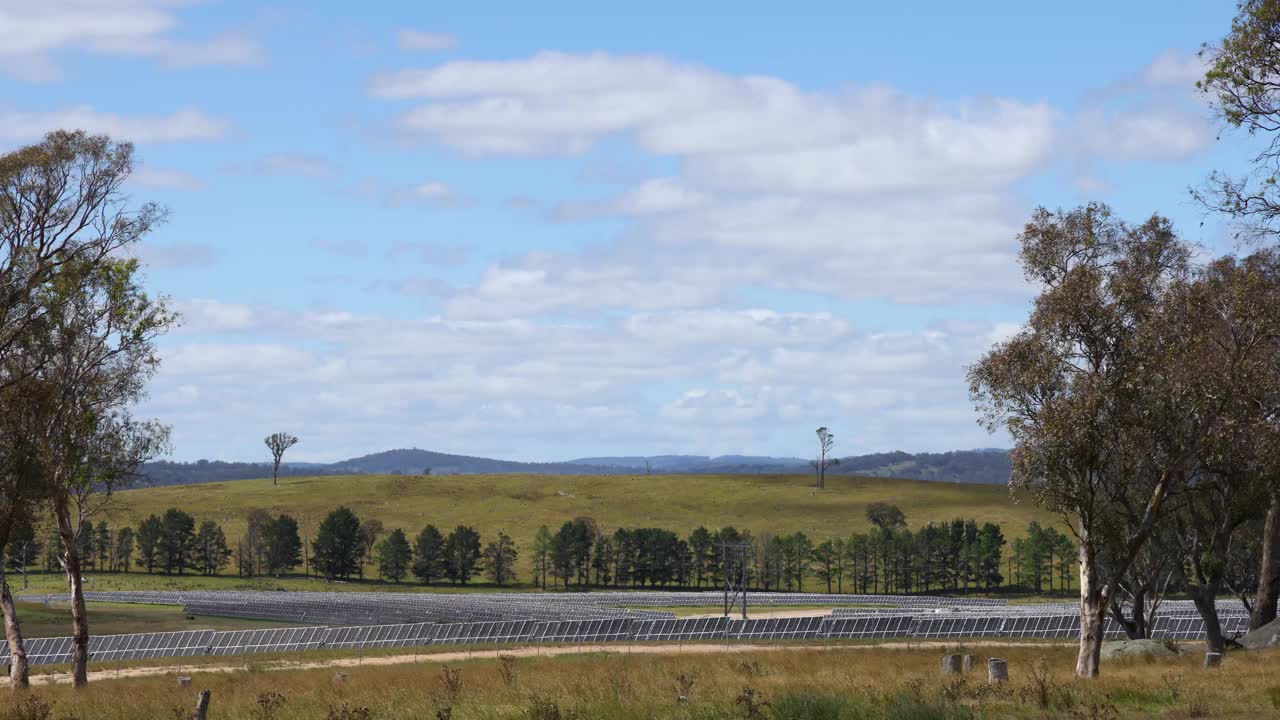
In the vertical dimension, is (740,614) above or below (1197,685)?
below

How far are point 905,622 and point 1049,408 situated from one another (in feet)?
161

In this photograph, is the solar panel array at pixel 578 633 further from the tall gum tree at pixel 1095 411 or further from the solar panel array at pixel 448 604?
the tall gum tree at pixel 1095 411

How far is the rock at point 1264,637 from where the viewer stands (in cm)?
4897

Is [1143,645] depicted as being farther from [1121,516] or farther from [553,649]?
[553,649]

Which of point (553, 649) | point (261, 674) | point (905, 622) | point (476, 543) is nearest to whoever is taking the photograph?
point (261, 674)

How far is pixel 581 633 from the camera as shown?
8175cm

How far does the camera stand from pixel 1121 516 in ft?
150

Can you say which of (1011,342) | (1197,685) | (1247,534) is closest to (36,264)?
(1011,342)

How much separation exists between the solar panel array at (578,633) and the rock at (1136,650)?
28.8m

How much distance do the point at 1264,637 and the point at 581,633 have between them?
42.1 m

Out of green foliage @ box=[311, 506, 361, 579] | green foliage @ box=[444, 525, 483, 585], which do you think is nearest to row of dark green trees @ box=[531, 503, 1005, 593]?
green foliage @ box=[444, 525, 483, 585]

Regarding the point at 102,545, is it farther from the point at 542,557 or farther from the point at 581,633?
the point at 581,633

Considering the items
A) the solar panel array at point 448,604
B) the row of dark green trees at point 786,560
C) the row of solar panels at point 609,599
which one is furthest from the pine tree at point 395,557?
the row of solar panels at point 609,599

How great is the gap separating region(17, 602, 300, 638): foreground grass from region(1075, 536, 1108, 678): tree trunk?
245 ft
